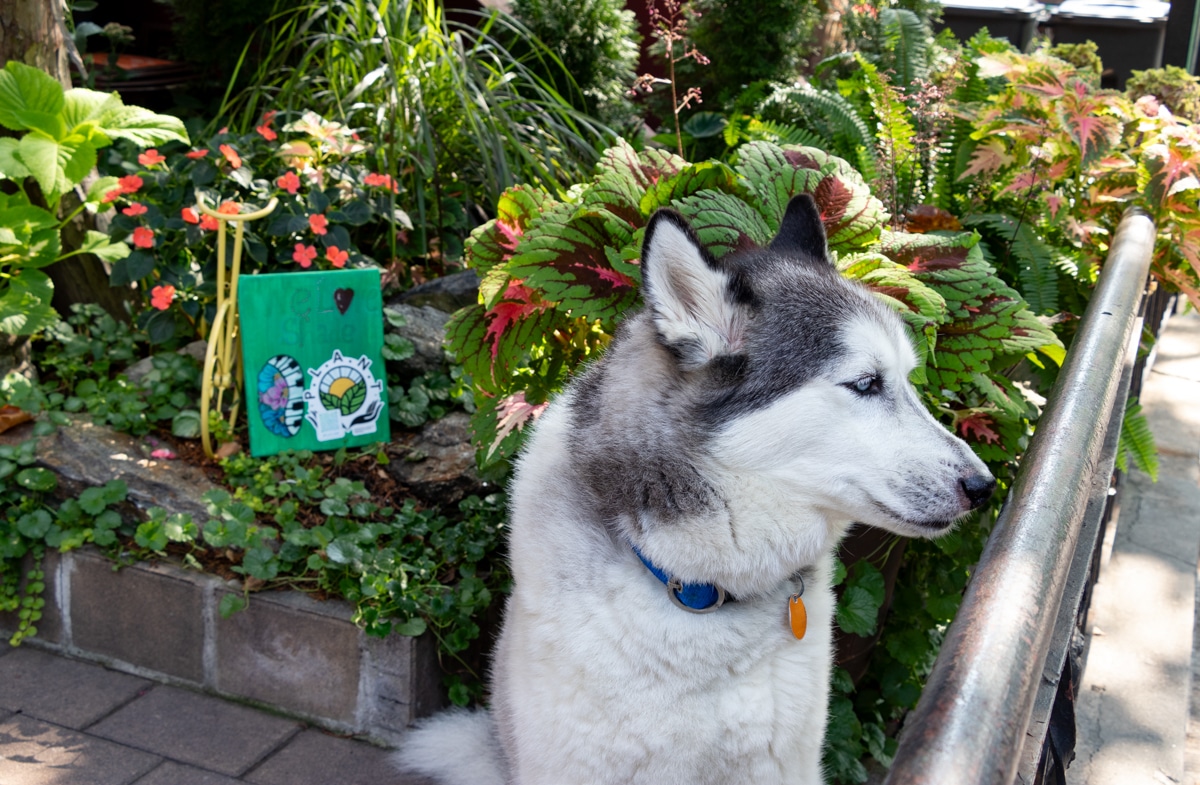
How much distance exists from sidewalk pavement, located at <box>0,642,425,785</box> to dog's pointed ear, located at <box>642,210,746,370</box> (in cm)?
163

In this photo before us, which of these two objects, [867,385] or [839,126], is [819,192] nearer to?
[867,385]

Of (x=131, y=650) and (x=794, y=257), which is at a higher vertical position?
(x=794, y=257)

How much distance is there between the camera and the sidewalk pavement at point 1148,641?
114 inches

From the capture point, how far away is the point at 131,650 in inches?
121

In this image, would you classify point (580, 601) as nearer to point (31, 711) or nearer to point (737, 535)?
point (737, 535)

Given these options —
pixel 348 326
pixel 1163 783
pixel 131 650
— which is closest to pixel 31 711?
pixel 131 650

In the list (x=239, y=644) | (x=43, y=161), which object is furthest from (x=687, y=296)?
(x=43, y=161)

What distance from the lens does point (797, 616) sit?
189 centimetres

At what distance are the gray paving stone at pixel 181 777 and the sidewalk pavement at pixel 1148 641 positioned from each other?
2536 mm

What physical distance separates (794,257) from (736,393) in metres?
0.41

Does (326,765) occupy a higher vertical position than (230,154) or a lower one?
lower

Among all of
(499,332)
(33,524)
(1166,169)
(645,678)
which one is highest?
(1166,169)

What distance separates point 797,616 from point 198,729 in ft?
6.48

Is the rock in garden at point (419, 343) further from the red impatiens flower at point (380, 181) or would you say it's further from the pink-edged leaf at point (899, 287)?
the pink-edged leaf at point (899, 287)
